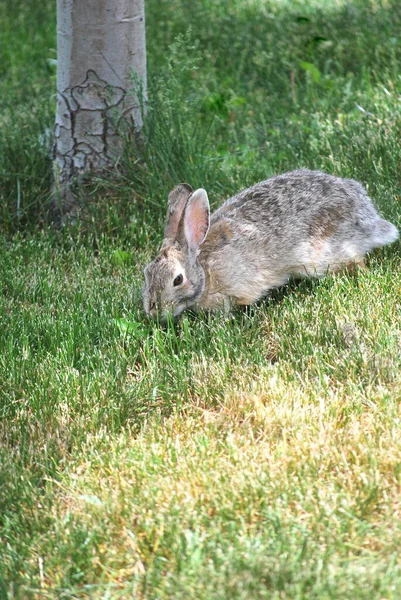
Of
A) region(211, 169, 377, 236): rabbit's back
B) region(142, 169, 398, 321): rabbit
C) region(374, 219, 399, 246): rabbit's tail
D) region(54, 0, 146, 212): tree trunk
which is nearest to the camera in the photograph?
region(142, 169, 398, 321): rabbit

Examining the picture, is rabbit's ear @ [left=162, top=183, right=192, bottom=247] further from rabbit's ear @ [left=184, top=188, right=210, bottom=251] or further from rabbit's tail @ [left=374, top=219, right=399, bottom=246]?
rabbit's tail @ [left=374, top=219, right=399, bottom=246]

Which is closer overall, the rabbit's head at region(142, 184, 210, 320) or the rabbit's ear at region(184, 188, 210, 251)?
the rabbit's head at region(142, 184, 210, 320)

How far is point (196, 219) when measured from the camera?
14.6 feet

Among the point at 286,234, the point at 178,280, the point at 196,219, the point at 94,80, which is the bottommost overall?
the point at 178,280

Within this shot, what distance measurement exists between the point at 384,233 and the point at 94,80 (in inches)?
83.0

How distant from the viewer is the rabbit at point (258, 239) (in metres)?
4.31

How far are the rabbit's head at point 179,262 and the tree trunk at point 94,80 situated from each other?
1304 mm

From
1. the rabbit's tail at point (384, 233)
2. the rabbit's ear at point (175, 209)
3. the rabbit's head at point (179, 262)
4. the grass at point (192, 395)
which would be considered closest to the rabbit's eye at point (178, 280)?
the rabbit's head at point (179, 262)

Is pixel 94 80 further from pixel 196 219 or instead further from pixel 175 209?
pixel 196 219

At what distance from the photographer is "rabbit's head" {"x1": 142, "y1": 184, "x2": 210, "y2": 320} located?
4191mm

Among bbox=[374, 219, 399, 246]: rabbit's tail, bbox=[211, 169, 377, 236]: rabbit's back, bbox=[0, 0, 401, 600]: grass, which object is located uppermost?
bbox=[211, 169, 377, 236]: rabbit's back

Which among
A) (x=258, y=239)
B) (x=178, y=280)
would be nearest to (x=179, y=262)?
(x=178, y=280)

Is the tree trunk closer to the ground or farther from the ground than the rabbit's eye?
farther from the ground

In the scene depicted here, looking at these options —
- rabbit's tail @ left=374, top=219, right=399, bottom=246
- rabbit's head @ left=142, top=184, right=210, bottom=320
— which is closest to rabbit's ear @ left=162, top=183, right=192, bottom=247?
rabbit's head @ left=142, top=184, right=210, bottom=320
